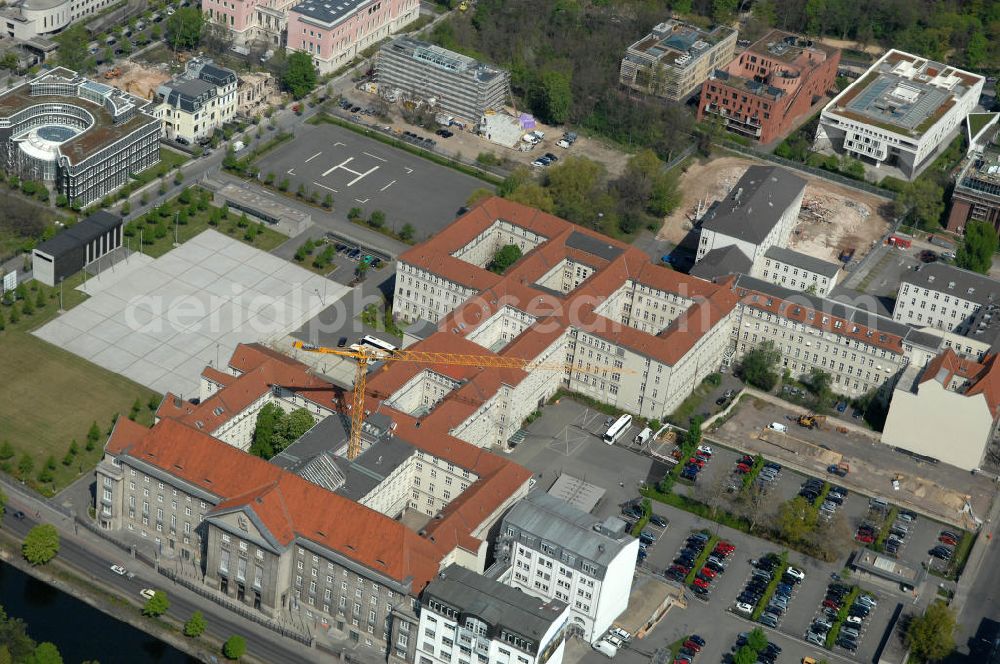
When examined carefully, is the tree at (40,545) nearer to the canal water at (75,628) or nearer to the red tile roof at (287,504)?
the canal water at (75,628)

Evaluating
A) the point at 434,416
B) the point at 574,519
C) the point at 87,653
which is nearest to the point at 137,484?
the point at 87,653

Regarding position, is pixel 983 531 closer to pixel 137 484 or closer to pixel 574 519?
pixel 574 519

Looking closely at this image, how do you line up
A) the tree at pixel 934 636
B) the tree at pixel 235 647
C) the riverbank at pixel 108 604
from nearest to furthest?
the tree at pixel 235 647
the riverbank at pixel 108 604
the tree at pixel 934 636

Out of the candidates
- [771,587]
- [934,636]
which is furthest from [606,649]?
[934,636]

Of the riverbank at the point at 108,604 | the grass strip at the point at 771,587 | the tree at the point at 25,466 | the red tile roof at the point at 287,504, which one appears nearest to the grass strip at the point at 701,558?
the grass strip at the point at 771,587

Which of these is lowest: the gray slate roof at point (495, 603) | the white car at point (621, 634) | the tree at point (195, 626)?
the tree at point (195, 626)

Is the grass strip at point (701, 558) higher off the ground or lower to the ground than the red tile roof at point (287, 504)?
lower
